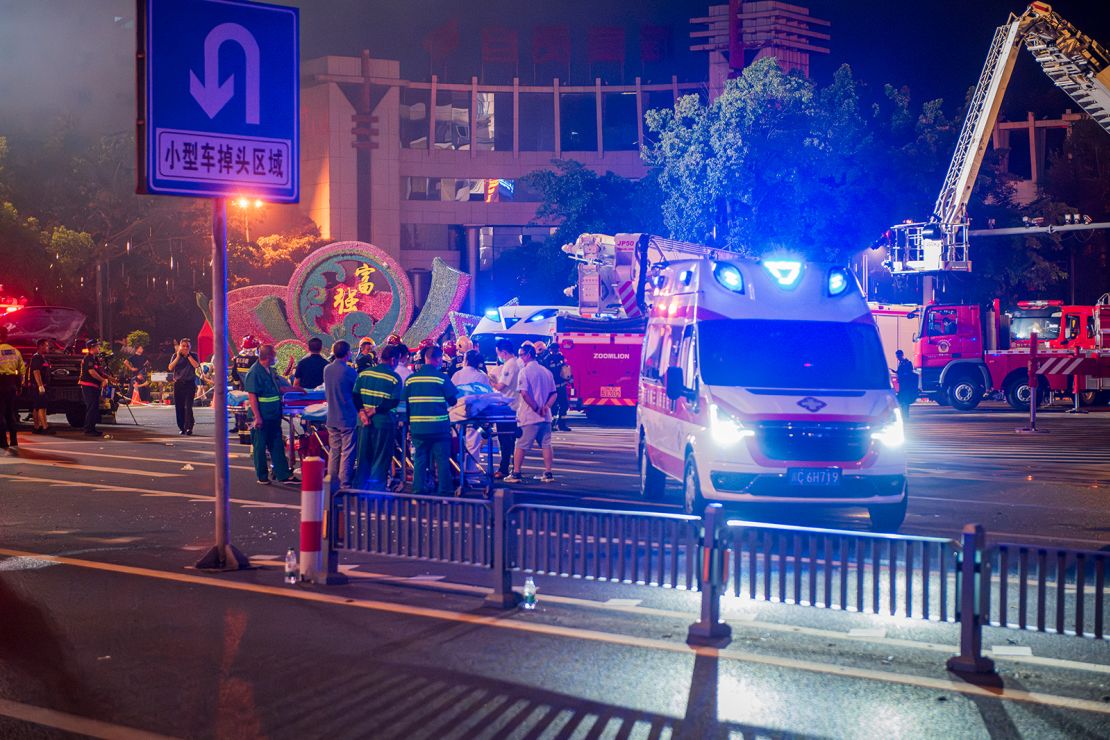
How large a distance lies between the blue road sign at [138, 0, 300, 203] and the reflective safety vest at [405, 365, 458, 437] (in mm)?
4224

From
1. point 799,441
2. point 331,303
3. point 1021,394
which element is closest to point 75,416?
point 331,303

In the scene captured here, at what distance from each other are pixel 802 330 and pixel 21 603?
788 centimetres

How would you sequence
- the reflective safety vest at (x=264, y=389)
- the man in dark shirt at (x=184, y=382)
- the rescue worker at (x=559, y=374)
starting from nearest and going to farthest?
1. the reflective safety vest at (x=264, y=389)
2. the man in dark shirt at (x=184, y=382)
3. the rescue worker at (x=559, y=374)

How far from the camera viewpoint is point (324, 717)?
6.47 m

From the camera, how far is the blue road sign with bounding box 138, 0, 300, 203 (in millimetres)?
9842

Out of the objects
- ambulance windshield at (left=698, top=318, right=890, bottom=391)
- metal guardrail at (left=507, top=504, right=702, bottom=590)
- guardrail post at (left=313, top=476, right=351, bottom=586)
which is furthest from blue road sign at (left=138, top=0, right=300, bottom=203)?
ambulance windshield at (left=698, top=318, right=890, bottom=391)

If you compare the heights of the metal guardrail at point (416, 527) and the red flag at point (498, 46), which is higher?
the red flag at point (498, 46)

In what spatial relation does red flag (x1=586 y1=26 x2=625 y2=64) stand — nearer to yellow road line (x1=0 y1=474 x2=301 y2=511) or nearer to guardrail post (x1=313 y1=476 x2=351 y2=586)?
yellow road line (x1=0 y1=474 x2=301 y2=511)

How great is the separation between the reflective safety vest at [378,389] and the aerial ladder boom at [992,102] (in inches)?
1277

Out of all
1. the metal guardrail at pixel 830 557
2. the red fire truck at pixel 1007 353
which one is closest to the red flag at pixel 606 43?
the red fire truck at pixel 1007 353

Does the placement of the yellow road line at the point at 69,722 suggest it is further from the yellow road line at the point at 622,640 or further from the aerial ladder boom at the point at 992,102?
the aerial ladder boom at the point at 992,102

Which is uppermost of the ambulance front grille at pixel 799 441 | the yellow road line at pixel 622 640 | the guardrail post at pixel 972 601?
the ambulance front grille at pixel 799 441

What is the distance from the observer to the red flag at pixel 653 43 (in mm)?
90000

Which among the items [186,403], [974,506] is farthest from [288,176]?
[186,403]
